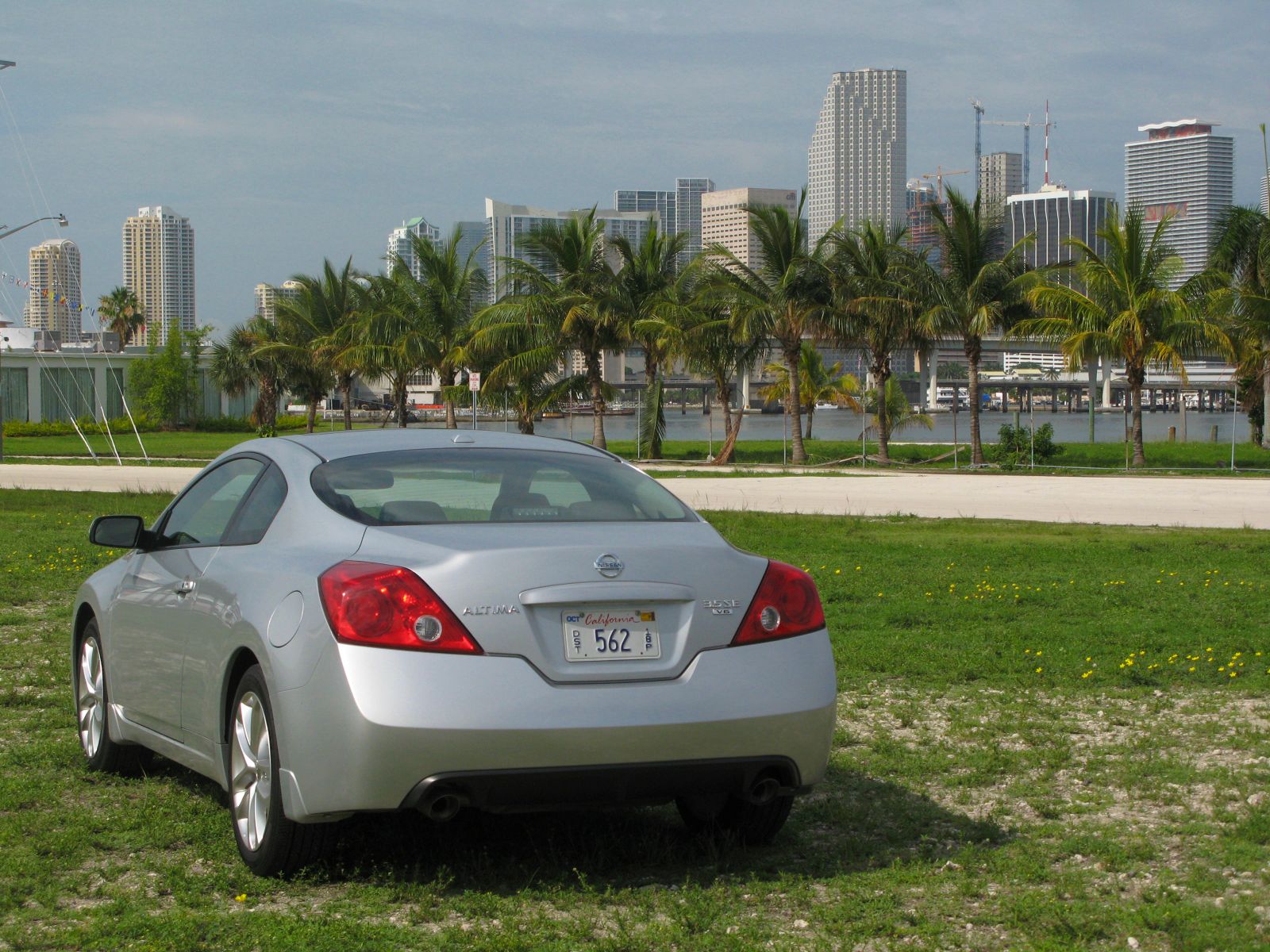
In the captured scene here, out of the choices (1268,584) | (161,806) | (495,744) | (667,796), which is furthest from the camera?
(1268,584)

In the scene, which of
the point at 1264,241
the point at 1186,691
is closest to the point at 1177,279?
the point at 1264,241

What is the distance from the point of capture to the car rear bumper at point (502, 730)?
426 centimetres

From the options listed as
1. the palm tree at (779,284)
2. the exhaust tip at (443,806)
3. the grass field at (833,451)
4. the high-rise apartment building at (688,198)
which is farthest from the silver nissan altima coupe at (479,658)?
the high-rise apartment building at (688,198)

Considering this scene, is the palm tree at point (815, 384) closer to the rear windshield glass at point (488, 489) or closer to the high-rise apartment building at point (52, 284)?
the high-rise apartment building at point (52, 284)

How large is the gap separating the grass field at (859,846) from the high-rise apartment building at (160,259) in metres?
196

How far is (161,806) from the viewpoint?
570 cm

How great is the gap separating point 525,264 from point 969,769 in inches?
1401

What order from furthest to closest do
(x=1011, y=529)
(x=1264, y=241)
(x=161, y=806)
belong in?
(x=1264, y=241)
(x=1011, y=529)
(x=161, y=806)

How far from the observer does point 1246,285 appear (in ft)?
130

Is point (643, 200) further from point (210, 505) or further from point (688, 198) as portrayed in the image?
point (210, 505)

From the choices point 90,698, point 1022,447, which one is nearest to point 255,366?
point 1022,447

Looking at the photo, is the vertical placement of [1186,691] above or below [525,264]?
below

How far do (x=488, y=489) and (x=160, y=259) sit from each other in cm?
20560

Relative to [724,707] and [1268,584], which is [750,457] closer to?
[1268,584]
